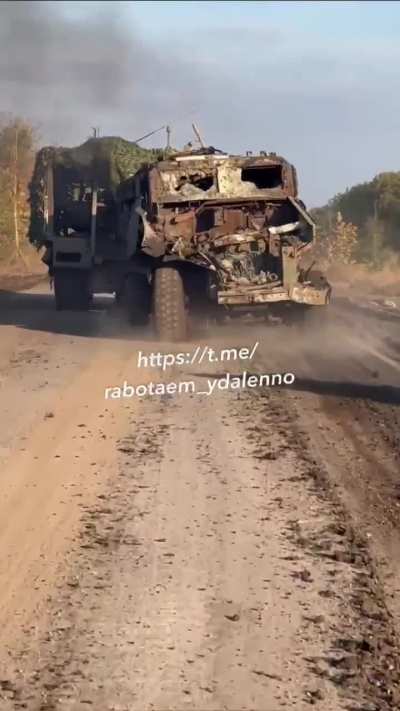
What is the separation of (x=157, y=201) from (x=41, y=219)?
432cm

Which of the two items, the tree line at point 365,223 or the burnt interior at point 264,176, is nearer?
the burnt interior at point 264,176

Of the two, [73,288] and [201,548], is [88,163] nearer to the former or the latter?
[73,288]

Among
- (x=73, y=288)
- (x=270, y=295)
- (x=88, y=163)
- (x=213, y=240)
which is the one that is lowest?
(x=73, y=288)

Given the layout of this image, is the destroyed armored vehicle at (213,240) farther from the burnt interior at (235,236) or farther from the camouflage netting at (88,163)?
the camouflage netting at (88,163)

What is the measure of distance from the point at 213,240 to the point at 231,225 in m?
0.57

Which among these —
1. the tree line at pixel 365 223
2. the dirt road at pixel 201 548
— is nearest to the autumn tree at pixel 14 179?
the tree line at pixel 365 223

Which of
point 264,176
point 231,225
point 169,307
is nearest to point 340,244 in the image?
point 264,176

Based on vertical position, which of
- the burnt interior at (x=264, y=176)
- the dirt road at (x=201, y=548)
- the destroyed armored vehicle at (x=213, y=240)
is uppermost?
the burnt interior at (x=264, y=176)

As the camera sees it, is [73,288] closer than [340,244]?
Yes

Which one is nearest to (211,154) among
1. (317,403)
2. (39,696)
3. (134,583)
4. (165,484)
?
(317,403)

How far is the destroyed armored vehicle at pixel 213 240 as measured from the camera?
15.0 metres

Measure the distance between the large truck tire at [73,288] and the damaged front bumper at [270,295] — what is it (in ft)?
15.8

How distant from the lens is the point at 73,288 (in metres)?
19.5

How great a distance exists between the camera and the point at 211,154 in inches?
636
